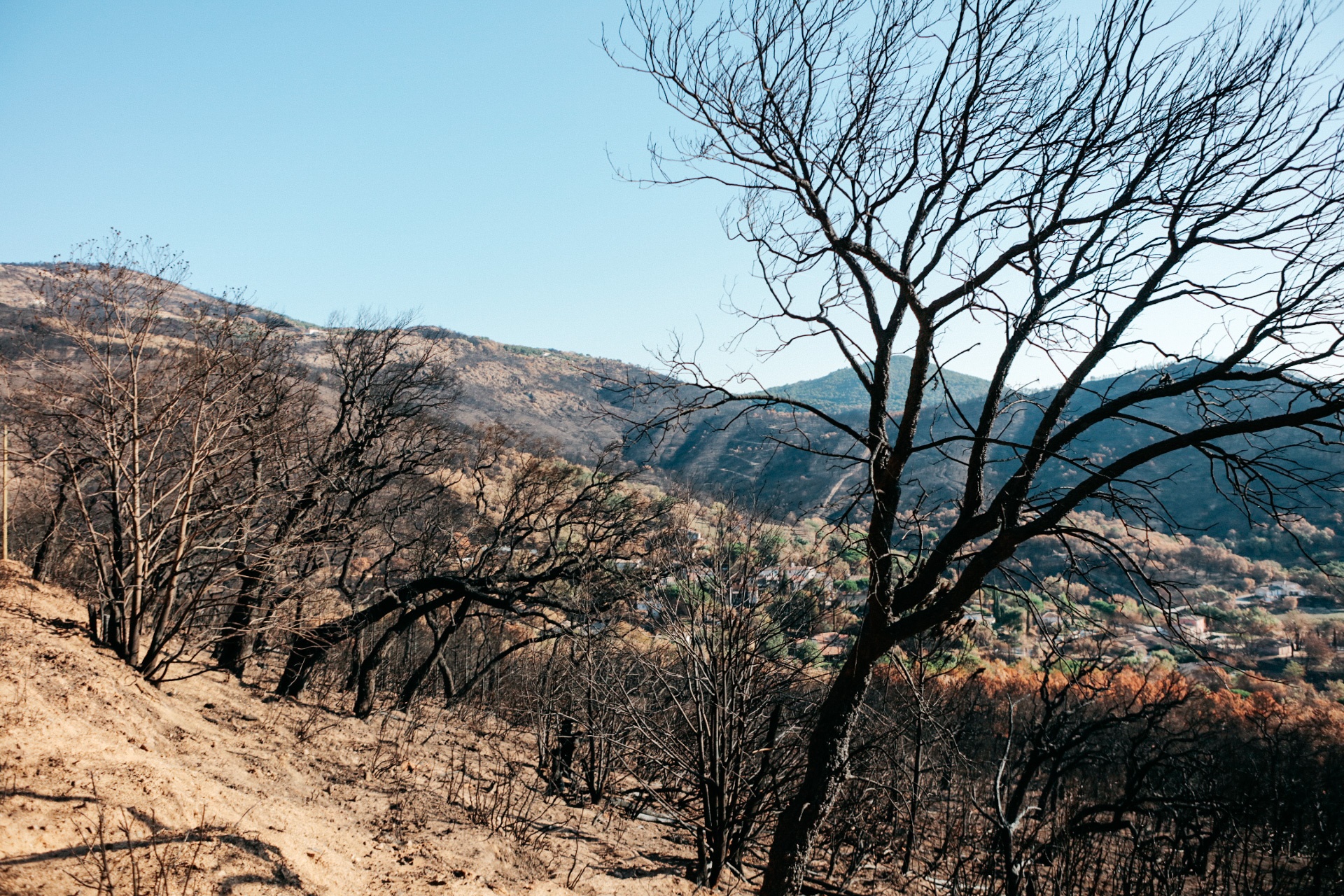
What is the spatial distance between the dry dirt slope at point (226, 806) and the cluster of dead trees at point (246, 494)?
1012mm

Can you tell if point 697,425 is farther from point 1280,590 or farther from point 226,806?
point 1280,590

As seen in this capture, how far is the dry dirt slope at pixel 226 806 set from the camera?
4344 millimetres

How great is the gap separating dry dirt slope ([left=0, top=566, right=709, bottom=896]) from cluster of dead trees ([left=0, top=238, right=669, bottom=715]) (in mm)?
1012

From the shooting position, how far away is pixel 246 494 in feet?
31.7

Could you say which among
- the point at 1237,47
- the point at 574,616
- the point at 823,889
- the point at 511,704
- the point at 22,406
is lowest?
the point at 511,704

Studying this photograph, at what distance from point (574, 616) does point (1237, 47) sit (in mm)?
8999

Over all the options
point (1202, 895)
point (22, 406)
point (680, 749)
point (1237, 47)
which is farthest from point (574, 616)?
point (1237, 47)

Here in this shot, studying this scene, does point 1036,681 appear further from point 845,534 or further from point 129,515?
point 129,515

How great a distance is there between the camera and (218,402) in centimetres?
962

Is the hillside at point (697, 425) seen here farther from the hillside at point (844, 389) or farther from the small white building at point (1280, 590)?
the small white building at point (1280, 590)

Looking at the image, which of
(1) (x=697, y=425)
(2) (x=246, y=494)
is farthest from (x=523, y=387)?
(2) (x=246, y=494)

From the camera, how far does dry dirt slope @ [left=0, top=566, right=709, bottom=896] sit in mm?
4344

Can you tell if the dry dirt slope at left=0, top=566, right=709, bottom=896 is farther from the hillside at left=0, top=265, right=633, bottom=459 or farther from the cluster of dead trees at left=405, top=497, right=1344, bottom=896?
the hillside at left=0, top=265, right=633, bottom=459

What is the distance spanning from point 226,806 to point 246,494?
5303mm
